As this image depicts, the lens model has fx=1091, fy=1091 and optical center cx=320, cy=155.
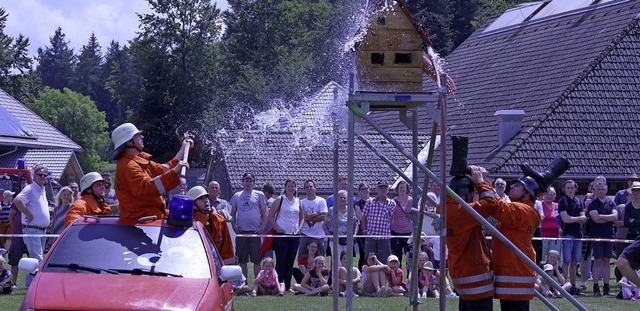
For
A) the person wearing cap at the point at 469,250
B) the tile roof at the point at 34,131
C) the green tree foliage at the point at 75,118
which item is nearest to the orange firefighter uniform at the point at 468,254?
the person wearing cap at the point at 469,250

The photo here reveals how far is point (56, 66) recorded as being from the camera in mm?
184750

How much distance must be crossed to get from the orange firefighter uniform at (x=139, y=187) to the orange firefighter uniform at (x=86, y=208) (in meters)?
1.22

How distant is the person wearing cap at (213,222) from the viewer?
38.3 ft

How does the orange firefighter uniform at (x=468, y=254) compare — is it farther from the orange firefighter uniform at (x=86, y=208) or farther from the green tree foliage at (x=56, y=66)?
the green tree foliage at (x=56, y=66)

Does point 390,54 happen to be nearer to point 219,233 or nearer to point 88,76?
point 219,233

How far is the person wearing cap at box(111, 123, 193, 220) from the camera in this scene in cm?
1024

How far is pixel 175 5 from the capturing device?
244 ft

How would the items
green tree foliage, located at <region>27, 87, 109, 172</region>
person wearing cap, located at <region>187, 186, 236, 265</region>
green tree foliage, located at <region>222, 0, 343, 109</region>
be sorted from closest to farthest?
person wearing cap, located at <region>187, 186, 236, 265</region>, green tree foliage, located at <region>222, 0, 343, 109</region>, green tree foliage, located at <region>27, 87, 109, 172</region>

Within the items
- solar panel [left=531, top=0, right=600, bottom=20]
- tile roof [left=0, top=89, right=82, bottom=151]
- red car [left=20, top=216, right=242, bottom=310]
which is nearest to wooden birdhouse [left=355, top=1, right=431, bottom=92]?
red car [left=20, top=216, right=242, bottom=310]

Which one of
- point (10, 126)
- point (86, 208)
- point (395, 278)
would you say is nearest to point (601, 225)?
point (395, 278)

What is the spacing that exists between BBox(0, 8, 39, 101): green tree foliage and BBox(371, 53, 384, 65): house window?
6264 cm

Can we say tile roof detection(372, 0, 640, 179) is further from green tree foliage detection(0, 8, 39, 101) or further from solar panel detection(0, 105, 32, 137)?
green tree foliage detection(0, 8, 39, 101)

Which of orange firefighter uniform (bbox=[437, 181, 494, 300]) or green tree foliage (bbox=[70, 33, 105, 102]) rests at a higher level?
green tree foliage (bbox=[70, 33, 105, 102])

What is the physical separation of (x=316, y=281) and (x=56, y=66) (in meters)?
174
